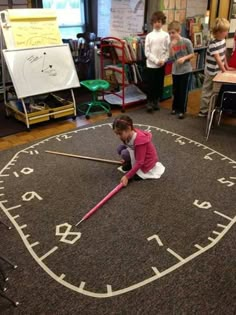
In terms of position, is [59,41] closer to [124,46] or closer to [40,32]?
[40,32]

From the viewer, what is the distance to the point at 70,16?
16.1 ft

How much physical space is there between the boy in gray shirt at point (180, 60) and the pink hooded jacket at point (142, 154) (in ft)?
5.02

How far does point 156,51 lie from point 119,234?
8.38 feet

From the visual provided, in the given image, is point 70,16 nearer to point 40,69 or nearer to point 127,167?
point 40,69

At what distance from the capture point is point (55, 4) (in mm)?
4637

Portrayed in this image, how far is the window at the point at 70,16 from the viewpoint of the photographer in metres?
4.73

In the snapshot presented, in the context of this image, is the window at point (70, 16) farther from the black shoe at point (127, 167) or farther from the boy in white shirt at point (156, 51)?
the black shoe at point (127, 167)

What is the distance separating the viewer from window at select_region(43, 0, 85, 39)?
4.73 meters

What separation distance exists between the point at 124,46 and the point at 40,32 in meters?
1.03

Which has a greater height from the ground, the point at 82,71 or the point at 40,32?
the point at 40,32

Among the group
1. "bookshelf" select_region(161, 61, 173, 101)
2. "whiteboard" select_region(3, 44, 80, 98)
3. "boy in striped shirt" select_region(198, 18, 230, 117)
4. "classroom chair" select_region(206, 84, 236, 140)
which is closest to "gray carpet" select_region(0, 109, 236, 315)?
"classroom chair" select_region(206, 84, 236, 140)

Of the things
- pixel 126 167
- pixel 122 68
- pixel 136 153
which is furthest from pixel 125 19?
pixel 136 153

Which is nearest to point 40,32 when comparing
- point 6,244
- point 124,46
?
point 124,46

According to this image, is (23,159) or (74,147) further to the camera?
(74,147)
